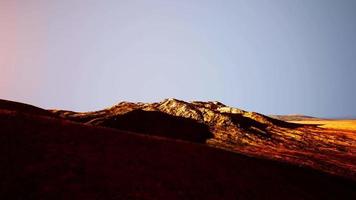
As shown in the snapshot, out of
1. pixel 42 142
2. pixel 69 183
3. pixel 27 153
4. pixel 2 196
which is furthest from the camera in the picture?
pixel 42 142

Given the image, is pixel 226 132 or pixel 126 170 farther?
pixel 226 132

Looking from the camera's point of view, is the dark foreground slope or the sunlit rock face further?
the sunlit rock face

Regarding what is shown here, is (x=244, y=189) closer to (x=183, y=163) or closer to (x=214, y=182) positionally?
(x=214, y=182)

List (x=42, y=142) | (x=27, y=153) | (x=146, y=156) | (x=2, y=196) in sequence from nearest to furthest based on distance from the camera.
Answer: (x=2, y=196) → (x=27, y=153) → (x=42, y=142) → (x=146, y=156)

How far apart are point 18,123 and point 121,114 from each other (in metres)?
23.7

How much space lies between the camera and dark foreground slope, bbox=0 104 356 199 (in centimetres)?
1068

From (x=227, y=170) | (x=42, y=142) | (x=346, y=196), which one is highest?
(x=42, y=142)

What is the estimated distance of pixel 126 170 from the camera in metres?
12.7

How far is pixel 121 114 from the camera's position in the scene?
1524 inches

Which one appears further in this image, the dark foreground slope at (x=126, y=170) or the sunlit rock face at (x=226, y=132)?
the sunlit rock face at (x=226, y=132)

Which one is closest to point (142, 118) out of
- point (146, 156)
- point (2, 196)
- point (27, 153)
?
point (146, 156)

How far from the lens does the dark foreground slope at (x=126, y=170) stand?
420 inches

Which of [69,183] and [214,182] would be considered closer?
[69,183]

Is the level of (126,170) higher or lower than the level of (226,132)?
lower
